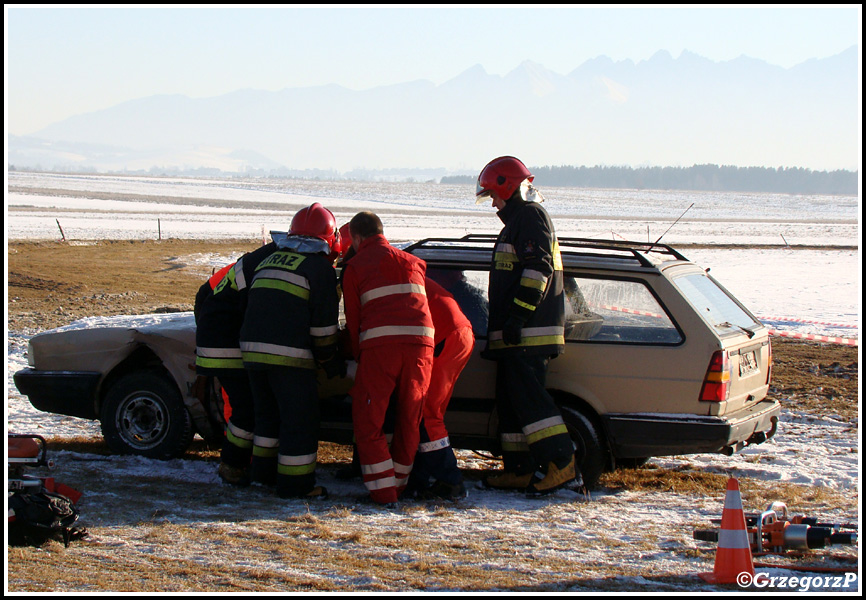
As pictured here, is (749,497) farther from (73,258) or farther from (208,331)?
(73,258)

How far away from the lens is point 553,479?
18.6ft

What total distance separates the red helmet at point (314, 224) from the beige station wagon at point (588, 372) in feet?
2.67

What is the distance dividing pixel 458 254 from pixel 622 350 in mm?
1348

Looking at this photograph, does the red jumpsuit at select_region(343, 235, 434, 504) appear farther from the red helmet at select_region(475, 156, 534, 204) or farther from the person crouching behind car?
the red helmet at select_region(475, 156, 534, 204)

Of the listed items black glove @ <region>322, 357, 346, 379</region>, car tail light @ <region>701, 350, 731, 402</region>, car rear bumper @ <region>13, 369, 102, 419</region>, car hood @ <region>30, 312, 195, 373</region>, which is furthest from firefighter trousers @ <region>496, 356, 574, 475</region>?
car rear bumper @ <region>13, 369, 102, 419</region>

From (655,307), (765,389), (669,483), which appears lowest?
(669,483)

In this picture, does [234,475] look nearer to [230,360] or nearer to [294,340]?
[230,360]

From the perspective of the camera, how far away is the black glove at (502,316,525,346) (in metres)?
5.53

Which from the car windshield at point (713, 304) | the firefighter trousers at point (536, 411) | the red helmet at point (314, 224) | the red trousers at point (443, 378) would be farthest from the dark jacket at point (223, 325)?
the car windshield at point (713, 304)

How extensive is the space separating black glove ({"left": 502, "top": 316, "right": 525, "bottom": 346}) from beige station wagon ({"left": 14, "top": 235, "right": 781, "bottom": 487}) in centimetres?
45

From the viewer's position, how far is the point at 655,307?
5773 mm

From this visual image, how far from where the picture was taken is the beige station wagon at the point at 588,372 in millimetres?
5633

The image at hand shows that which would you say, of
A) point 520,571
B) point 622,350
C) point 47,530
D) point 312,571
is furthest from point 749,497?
point 47,530

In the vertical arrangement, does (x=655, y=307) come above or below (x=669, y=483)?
above
